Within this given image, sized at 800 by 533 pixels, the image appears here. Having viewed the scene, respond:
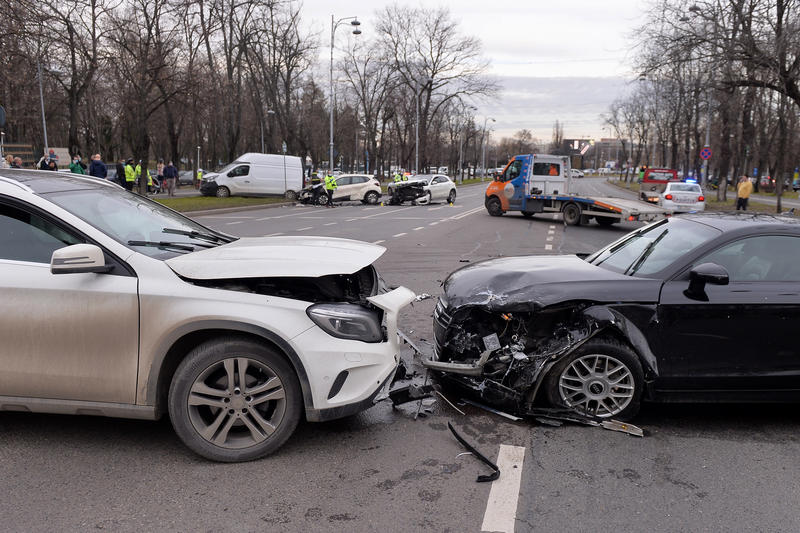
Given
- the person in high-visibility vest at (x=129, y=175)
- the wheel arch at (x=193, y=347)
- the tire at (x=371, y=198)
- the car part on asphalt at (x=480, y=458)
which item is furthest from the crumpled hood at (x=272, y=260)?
the tire at (x=371, y=198)

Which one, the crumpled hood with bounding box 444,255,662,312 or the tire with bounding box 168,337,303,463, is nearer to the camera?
the tire with bounding box 168,337,303,463

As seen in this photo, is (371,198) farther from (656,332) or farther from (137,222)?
(656,332)

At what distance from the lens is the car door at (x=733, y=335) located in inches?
163

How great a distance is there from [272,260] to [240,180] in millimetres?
32672

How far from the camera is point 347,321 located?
366 centimetres

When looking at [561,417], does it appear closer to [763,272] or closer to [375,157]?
[763,272]

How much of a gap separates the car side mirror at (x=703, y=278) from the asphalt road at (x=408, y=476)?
942 millimetres

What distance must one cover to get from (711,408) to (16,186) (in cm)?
500

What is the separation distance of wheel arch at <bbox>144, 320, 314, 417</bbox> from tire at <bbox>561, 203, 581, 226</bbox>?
61.5 feet

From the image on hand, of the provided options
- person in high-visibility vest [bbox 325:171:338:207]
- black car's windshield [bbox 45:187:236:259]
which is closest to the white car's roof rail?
→ black car's windshield [bbox 45:187:236:259]

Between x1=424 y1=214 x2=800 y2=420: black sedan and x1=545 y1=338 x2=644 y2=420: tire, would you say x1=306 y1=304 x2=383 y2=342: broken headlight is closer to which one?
x1=424 y1=214 x2=800 y2=420: black sedan

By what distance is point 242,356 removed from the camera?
3.54 m

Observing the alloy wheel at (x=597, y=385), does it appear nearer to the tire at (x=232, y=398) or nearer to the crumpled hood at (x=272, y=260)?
the crumpled hood at (x=272, y=260)

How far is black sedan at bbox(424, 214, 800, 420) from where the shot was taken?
4141mm
